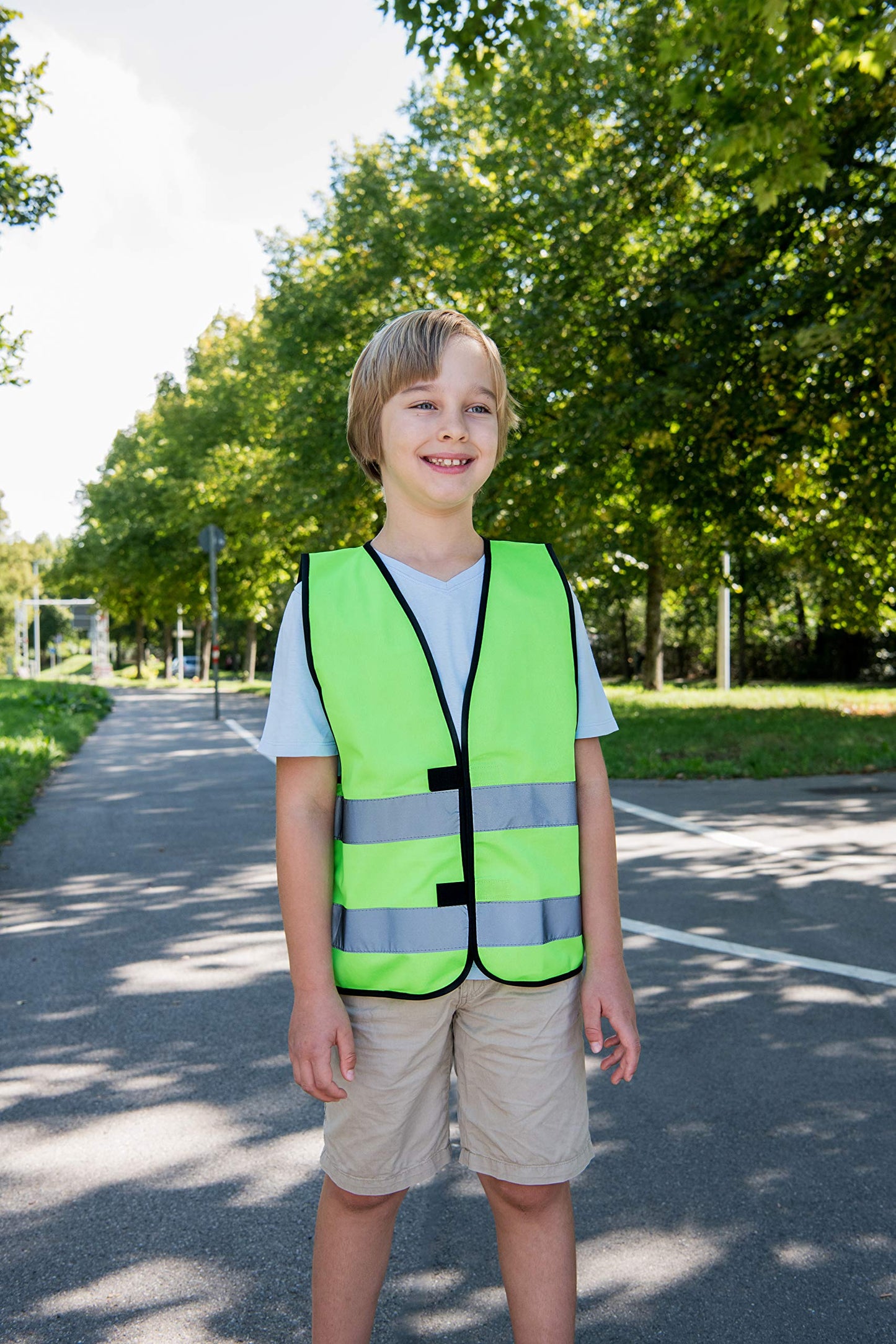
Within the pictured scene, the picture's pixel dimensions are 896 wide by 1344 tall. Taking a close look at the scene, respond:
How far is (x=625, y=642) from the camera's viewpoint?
42.1 meters

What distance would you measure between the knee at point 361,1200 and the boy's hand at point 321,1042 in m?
0.19

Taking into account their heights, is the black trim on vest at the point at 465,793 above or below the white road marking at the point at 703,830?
above

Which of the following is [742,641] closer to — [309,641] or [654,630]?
[654,630]

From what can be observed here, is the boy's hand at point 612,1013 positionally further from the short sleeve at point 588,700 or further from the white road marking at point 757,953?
the white road marking at point 757,953

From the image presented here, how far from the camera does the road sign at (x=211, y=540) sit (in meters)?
21.2

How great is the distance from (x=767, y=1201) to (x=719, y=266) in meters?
13.4

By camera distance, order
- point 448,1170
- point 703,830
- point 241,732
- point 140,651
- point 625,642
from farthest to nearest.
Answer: point 140,651, point 625,642, point 241,732, point 703,830, point 448,1170

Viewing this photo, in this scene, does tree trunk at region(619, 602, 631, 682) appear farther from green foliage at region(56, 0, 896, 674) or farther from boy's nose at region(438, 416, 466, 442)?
boy's nose at region(438, 416, 466, 442)

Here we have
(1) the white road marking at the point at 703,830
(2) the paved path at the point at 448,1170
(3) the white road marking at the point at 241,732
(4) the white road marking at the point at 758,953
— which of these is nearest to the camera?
(2) the paved path at the point at 448,1170

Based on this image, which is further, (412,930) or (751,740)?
(751,740)

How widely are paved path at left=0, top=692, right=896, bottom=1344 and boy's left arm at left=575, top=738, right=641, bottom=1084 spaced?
83cm

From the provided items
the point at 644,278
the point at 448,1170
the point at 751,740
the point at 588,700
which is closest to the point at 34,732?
the point at 751,740

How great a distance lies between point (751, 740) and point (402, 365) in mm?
11289

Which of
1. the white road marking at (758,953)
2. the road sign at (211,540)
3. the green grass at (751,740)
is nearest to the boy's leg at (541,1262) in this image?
the white road marking at (758,953)
